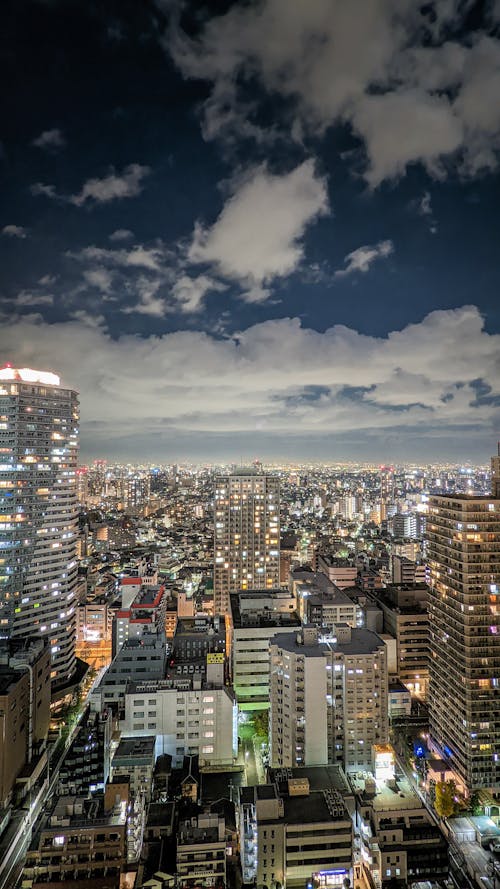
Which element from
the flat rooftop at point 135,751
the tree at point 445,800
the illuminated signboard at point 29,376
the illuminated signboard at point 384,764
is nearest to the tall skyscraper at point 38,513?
the illuminated signboard at point 29,376

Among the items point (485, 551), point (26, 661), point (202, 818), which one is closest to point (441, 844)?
point (202, 818)

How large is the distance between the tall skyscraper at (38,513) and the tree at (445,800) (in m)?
21.3

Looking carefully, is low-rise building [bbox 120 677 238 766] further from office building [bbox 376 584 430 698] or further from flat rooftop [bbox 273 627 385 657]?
office building [bbox 376 584 430 698]

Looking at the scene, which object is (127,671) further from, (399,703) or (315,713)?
(399,703)

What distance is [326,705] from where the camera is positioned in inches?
853

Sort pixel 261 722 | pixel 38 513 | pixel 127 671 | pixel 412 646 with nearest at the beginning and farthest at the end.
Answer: pixel 261 722
pixel 127 671
pixel 38 513
pixel 412 646

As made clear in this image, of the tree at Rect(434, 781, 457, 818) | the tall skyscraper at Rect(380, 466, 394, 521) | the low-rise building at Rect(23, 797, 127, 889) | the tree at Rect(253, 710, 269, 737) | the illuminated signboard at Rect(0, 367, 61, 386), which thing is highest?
the illuminated signboard at Rect(0, 367, 61, 386)

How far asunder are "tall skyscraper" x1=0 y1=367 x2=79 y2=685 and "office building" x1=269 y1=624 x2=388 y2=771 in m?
14.8

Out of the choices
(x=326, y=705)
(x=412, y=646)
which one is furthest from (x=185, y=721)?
(x=412, y=646)

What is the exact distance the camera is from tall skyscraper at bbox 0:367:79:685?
94.2ft

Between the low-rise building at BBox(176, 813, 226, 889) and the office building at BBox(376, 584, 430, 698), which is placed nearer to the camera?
the low-rise building at BBox(176, 813, 226, 889)

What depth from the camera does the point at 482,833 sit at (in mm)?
18359

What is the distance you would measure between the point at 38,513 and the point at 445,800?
2459 cm

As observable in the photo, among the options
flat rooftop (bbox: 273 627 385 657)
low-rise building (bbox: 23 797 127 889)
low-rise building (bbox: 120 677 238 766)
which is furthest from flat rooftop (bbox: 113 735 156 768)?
flat rooftop (bbox: 273 627 385 657)
